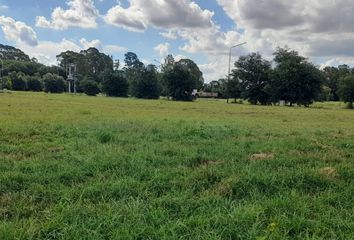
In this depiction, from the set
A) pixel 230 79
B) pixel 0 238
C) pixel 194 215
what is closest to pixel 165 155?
pixel 194 215

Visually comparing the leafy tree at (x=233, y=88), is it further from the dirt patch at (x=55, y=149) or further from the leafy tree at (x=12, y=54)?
the leafy tree at (x=12, y=54)

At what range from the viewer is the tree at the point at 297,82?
63.2 m

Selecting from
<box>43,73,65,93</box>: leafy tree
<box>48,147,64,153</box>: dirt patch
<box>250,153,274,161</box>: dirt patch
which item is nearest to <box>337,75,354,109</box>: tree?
<box>250,153,274,161</box>: dirt patch

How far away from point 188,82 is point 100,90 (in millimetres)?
32332

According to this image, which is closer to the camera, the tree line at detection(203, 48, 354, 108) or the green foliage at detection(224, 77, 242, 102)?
the tree line at detection(203, 48, 354, 108)

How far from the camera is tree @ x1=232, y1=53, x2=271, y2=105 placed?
7000cm

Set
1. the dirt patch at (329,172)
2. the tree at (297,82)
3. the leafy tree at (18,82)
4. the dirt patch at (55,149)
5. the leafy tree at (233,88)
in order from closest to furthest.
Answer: the dirt patch at (329,172) < the dirt patch at (55,149) < the tree at (297,82) < the leafy tree at (233,88) < the leafy tree at (18,82)

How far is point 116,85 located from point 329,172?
86754 mm

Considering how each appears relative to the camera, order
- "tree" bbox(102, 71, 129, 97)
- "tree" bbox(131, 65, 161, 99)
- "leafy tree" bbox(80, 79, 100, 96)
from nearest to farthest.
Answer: "tree" bbox(131, 65, 161, 99) < "tree" bbox(102, 71, 129, 97) < "leafy tree" bbox(80, 79, 100, 96)

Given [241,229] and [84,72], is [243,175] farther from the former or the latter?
[84,72]

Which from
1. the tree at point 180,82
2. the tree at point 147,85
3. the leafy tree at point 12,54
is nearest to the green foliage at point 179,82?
the tree at point 180,82

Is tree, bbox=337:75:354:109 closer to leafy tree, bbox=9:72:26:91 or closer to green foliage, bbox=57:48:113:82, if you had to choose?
leafy tree, bbox=9:72:26:91

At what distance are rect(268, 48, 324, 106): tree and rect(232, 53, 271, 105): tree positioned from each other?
148 inches

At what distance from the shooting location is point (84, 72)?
457 feet
